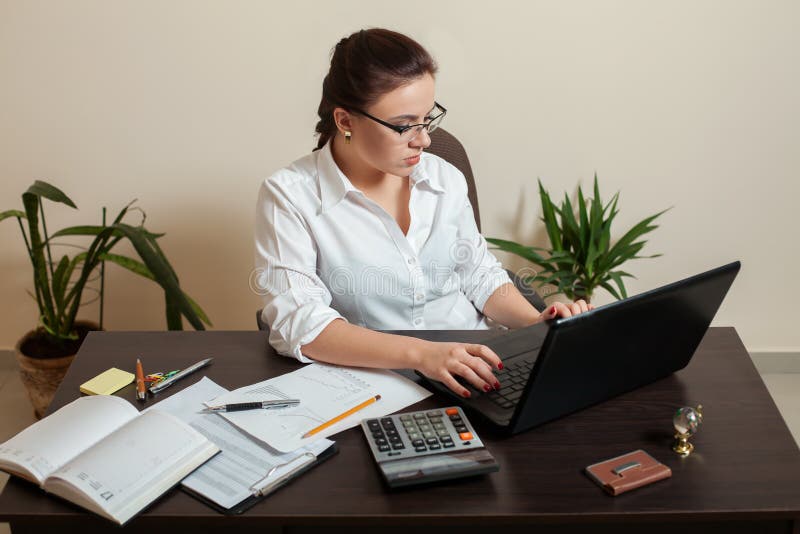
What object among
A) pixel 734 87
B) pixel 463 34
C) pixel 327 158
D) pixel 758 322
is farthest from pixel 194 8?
pixel 758 322

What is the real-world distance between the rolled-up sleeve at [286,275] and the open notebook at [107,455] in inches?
14.4

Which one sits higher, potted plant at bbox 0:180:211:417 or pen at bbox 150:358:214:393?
pen at bbox 150:358:214:393

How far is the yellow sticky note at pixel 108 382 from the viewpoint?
4.66ft

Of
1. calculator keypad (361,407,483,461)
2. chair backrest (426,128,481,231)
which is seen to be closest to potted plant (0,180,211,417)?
chair backrest (426,128,481,231)

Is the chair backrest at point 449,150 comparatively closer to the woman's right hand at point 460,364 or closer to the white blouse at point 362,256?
the white blouse at point 362,256

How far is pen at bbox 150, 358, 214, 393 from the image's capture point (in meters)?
1.41

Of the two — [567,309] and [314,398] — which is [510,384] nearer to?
[567,309]

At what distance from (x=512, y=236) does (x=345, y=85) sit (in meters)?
1.32

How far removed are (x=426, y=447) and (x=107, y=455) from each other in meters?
0.48

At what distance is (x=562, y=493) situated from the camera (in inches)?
44.6

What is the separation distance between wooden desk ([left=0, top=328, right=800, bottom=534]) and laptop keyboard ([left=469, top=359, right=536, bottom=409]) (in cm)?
7

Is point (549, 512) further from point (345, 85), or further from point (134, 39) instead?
point (134, 39)

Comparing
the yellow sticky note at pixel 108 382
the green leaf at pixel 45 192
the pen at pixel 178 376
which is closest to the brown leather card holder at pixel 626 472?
the pen at pixel 178 376

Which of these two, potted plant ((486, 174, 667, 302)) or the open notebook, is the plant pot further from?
potted plant ((486, 174, 667, 302))
